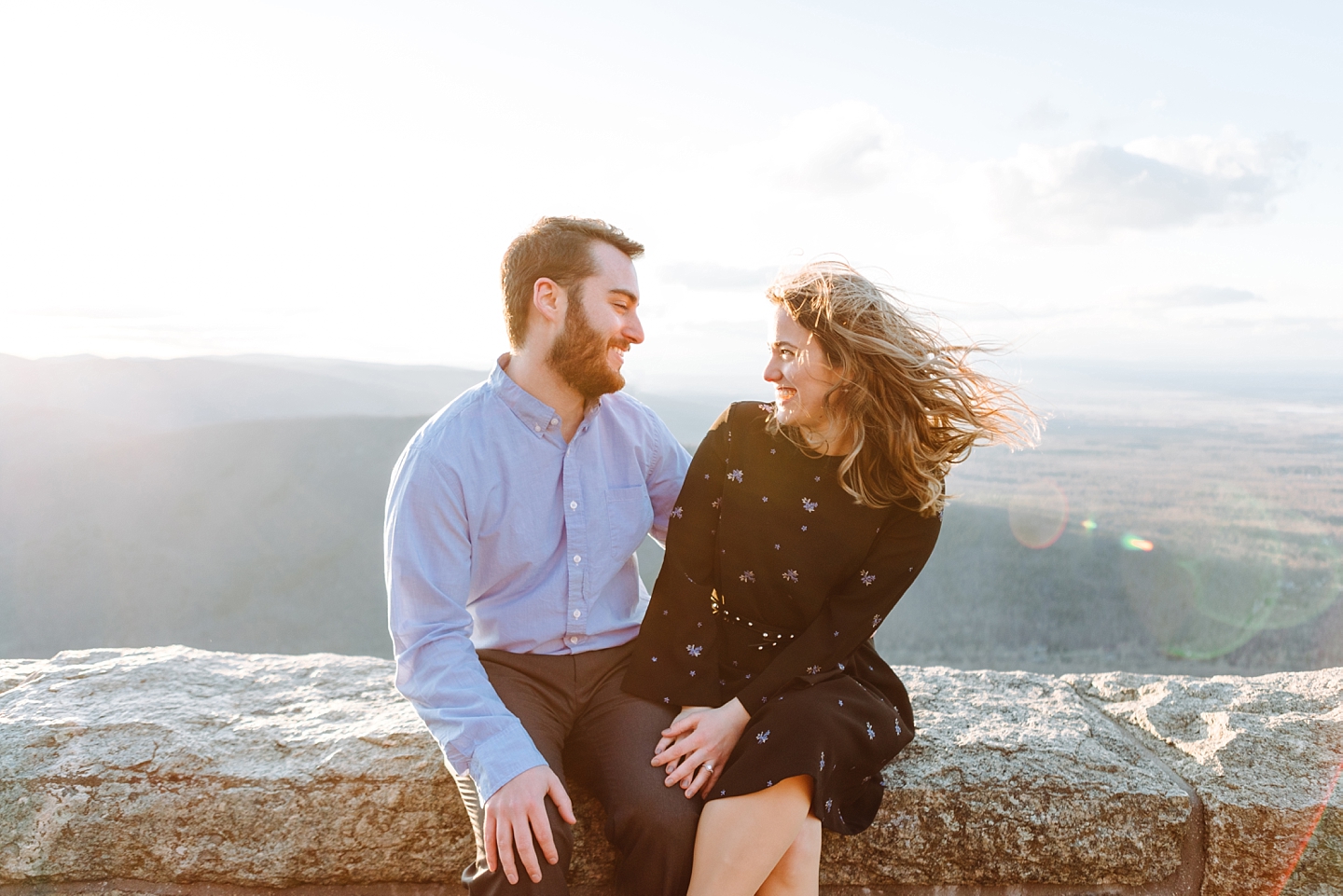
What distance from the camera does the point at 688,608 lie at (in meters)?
2.11

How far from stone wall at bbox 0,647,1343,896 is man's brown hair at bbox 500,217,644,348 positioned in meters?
1.23

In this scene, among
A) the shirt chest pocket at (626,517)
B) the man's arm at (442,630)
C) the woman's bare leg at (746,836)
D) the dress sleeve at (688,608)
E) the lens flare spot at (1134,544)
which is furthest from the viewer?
the lens flare spot at (1134,544)

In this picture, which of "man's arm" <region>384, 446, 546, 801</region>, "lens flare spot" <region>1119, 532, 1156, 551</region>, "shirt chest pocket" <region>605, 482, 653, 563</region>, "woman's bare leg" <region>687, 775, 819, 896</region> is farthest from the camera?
"lens flare spot" <region>1119, 532, 1156, 551</region>

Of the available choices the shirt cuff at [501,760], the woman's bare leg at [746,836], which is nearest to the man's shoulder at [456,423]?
the shirt cuff at [501,760]

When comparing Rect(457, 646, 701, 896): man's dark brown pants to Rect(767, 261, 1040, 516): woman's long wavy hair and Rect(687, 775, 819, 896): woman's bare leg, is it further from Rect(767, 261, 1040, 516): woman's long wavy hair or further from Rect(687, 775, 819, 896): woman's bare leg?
Rect(767, 261, 1040, 516): woman's long wavy hair

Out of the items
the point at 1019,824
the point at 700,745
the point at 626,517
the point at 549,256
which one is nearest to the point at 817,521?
the point at 626,517

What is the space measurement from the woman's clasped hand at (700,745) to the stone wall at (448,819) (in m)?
0.25

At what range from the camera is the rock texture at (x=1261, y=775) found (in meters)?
1.97

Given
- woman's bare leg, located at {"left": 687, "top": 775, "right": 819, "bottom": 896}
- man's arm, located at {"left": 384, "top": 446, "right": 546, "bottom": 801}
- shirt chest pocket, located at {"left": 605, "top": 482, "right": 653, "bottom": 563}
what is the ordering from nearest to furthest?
woman's bare leg, located at {"left": 687, "top": 775, "right": 819, "bottom": 896} → man's arm, located at {"left": 384, "top": 446, "right": 546, "bottom": 801} → shirt chest pocket, located at {"left": 605, "top": 482, "right": 653, "bottom": 563}

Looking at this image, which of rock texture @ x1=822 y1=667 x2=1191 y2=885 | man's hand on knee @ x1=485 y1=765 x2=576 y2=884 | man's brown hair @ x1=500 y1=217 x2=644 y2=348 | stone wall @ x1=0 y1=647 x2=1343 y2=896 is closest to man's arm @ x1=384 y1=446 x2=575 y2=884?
man's hand on knee @ x1=485 y1=765 x2=576 y2=884

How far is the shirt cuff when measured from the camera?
1733mm

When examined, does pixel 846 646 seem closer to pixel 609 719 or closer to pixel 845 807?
pixel 845 807

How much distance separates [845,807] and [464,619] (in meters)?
1.04

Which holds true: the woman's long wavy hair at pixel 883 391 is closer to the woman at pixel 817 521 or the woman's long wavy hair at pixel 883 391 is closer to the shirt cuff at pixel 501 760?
the woman at pixel 817 521
